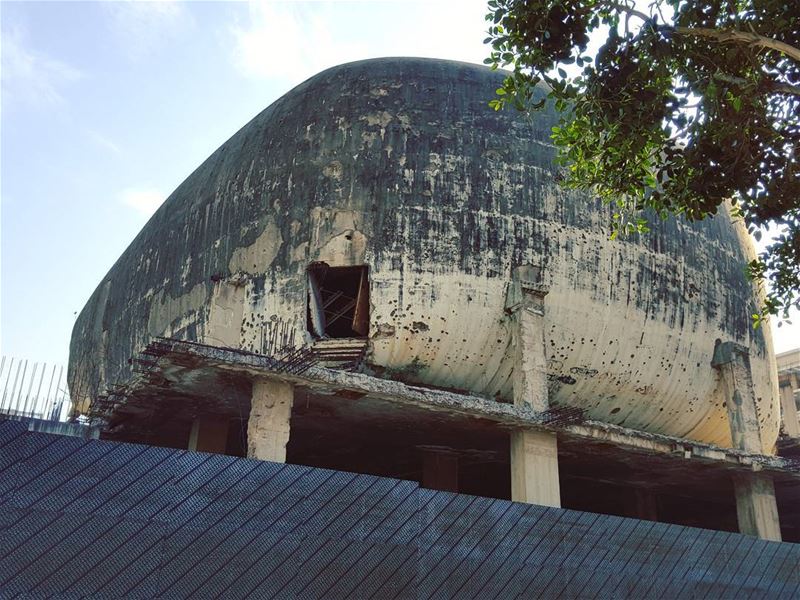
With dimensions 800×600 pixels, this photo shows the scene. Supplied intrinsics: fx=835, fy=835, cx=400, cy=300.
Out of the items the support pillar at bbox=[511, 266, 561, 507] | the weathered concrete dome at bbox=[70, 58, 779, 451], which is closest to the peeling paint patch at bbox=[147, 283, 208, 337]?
the weathered concrete dome at bbox=[70, 58, 779, 451]

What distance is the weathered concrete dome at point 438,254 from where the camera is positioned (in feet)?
44.6

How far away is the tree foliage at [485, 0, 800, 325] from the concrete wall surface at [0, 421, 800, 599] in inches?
170

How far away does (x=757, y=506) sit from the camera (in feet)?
49.6

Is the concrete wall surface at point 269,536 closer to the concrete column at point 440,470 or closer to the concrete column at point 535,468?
the concrete column at point 535,468

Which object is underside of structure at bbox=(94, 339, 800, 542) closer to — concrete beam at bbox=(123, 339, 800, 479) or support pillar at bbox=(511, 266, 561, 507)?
concrete beam at bbox=(123, 339, 800, 479)

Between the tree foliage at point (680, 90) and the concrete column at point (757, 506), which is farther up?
the tree foliage at point (680, 90)

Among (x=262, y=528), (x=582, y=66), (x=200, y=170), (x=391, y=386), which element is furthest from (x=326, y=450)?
(x=582, y=66)

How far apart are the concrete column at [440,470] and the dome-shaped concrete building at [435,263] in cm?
237

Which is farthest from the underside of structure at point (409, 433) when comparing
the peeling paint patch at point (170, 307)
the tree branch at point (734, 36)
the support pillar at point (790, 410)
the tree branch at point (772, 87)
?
the tree branch at point (734, 36)

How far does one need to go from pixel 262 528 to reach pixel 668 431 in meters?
9.68

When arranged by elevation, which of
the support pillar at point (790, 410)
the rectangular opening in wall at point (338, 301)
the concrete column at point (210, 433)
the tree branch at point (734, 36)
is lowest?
the concrete column at point (210, 433)

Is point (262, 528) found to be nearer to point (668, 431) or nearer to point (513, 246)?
point (513, 246)

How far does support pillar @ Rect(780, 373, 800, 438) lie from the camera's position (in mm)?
21594

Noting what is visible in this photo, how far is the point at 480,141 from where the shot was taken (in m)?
14.6
